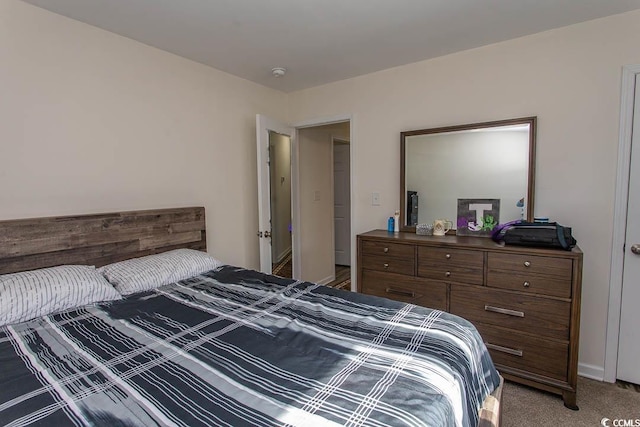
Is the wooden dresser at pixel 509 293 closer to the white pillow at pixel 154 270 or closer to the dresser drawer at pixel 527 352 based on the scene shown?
the dresser drawer at pixel 527 352

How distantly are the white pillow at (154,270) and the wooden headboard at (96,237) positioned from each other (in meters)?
0.16

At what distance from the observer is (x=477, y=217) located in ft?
8.39

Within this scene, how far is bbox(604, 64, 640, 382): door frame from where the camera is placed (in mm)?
2021

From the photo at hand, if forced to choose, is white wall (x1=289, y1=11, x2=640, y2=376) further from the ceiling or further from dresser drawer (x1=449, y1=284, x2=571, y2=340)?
dresser drawer (x1=449, y1=284, x2=571, y2=340)

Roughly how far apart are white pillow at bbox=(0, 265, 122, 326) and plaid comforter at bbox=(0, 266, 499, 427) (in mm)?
56

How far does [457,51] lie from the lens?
101 inches

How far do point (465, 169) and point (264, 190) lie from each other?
5.76 feet

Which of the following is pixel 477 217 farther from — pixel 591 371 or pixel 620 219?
pixel 591 371

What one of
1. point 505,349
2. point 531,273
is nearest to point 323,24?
point 531,273

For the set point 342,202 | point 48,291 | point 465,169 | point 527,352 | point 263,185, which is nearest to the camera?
point 48,291

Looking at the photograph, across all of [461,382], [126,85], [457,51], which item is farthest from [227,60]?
[461,382]

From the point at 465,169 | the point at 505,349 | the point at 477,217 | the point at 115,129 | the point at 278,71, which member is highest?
the point at 278,71

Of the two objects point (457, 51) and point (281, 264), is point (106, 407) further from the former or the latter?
point (457, 51)

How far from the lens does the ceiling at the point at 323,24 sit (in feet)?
6.18
